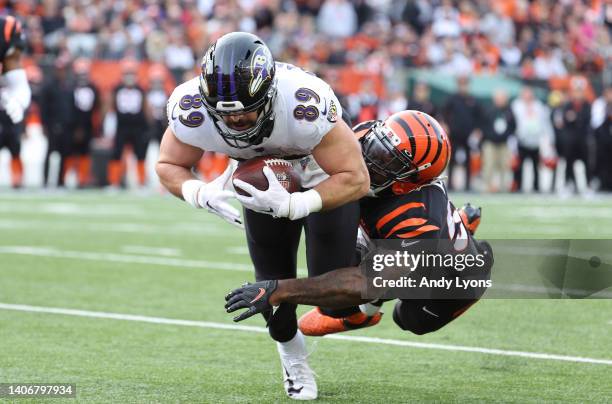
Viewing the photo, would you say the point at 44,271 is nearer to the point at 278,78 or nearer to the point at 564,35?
the point at 278,78

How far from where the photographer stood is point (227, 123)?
392 centimetres

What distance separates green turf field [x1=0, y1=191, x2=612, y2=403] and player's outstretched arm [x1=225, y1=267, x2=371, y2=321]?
0.46 meters

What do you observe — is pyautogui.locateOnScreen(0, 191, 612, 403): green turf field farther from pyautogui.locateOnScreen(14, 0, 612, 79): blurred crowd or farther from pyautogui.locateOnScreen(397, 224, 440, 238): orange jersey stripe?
pyautogui.locateOnScreen(14, 0, 612, 79): blurred crowd

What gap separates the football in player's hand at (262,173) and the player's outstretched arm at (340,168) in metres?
0.11

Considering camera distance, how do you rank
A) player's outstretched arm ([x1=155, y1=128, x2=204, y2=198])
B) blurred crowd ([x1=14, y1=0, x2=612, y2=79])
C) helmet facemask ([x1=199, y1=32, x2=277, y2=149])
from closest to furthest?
helmet facemask ([x1=199, y1=32, x2=277, y2=149]) → player's outstretched arm ([x1=155, y1=128, x2=204, y2=198]) → blurred crowd ([x1=14, y1=0, x2=612, y2=79])

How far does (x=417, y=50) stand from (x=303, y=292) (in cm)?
1567

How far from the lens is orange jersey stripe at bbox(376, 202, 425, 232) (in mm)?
4605

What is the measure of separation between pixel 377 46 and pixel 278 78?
15.6 metres

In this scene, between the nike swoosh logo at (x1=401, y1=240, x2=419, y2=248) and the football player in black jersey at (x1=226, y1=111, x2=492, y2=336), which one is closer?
the nike swoosh logo at (x1=401, y1=240, x2=419, y2=248)

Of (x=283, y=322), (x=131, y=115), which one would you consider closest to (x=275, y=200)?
(x=283, y=322)

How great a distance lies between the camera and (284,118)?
4.01m

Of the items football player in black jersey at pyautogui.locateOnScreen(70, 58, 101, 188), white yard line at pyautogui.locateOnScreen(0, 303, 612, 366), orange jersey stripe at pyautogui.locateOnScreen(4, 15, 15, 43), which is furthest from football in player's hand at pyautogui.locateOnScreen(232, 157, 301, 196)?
football player in black jersey at pyautogui.locateOnScreen(70, 58, 101, 188)

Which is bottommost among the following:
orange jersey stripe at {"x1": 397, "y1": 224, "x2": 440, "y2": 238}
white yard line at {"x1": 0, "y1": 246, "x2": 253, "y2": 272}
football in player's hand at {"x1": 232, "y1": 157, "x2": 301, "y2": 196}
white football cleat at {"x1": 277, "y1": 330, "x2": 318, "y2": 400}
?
white yard line at {"x1": 0, "y1": 246, "x2": 253, "y2": 272}

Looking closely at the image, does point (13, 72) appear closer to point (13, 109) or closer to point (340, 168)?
point (13, 109)
